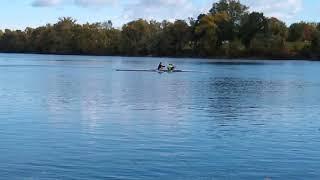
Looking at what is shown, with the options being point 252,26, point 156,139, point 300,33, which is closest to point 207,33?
point 252,26

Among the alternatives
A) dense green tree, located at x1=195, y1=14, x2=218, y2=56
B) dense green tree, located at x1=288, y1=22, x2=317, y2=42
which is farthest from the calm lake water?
dense green tree, located at x1=288, y1=22, x2=317, y2=42

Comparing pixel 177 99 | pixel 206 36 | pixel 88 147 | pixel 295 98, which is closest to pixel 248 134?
pixel 88 147

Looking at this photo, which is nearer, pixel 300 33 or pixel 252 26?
pixel 252 26

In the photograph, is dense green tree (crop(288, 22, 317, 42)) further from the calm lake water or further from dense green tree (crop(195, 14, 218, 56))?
the calm lake water

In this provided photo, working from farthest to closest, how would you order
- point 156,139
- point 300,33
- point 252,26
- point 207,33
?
point 300,33 → point 207,33 → point 252,26 → point 156,139

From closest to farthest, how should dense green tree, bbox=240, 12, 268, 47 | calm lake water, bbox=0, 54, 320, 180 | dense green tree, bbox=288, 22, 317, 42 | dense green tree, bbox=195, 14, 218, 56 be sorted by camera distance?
calm lake water, bbox=0, 54, 320, 180 → dense green tree, bbox=240, 12, 268, 47 → dense green tree, bbox=195, 14, 218, 56 → dense green tree, bbox=288, 22, 317, 42

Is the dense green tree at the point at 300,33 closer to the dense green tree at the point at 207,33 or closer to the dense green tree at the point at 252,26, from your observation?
the dense green tree at the point at 252,26

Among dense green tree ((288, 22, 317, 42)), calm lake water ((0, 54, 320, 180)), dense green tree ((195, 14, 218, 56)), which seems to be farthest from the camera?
dense green tree ((288, 22, 317, 42))

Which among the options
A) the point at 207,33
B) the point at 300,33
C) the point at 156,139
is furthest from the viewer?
the point at 300,33

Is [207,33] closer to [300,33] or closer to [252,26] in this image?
[252,26]

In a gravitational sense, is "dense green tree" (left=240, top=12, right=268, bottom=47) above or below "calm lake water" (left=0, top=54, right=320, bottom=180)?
above

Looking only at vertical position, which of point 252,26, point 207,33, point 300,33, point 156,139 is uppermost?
point 252,26

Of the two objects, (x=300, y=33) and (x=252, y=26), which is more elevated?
(x=252, y=26)

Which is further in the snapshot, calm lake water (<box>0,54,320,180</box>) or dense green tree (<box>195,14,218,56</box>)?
dense green tree (<box>195,14,218,56</box>)
